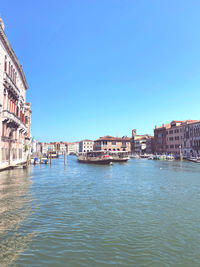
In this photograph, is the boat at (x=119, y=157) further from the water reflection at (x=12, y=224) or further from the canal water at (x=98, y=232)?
the canal water at (x=98, y=232)

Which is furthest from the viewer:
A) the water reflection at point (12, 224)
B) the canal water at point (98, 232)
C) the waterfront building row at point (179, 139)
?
the waterfront building row at point (179, 139)

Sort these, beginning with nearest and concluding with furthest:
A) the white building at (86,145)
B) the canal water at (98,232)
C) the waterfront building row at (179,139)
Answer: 1. the canal water at (98,232)
2. the waterfront building row at (179,139)
3. the white building at (86,145)

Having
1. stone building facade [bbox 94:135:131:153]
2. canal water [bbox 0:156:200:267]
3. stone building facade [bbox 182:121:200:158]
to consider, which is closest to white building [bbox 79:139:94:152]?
stone building facade [bbox 94:135:131:153]

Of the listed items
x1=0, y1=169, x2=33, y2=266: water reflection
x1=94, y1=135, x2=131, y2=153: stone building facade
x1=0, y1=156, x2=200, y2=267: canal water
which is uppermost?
x1=94, y1=135, x2=131, y2=153: stone building facade

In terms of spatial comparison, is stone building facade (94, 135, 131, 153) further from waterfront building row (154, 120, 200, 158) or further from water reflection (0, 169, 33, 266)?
water reflection (0, 169, 33, 266)

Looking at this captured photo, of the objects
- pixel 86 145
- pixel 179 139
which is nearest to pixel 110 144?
pixel 179 139

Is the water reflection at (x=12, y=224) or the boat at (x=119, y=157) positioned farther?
the boat at (x=119, y=157)

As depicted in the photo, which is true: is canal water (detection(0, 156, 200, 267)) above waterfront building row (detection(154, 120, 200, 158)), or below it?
below

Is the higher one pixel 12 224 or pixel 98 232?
pixel 12 224

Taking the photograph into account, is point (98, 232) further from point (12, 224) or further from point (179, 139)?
point (179, 139)

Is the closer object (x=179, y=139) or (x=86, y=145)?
(x=179, y=139)

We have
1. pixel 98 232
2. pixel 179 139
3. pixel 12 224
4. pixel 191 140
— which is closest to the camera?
pixel 98 232

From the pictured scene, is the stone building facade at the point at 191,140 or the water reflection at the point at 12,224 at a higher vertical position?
the stone building facade at the point at 191,140

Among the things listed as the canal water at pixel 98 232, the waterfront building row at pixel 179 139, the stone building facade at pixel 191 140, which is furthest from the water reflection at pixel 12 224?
the stone building facade at pixel 191 140
